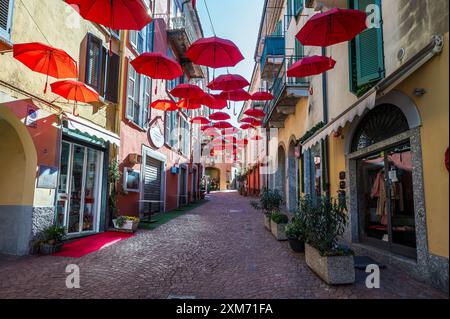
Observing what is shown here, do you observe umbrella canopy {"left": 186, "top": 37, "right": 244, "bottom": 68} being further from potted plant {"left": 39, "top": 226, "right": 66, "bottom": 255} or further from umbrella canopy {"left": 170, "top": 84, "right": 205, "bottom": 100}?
potted plant {"left": 39, "top": 226, "right": 66, "bottom": 255}

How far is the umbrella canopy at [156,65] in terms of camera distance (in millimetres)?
7383

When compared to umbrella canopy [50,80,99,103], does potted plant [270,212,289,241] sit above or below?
below

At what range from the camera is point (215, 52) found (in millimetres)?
6973

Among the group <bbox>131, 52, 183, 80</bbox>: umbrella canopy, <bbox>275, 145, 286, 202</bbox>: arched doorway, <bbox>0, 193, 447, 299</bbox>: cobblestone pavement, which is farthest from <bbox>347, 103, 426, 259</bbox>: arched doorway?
<bbox>275, 145, 286, 202</bbox>: arched doorway

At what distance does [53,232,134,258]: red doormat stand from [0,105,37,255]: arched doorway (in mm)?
824

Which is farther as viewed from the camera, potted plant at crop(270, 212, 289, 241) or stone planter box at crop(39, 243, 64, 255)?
potted plant at crop(270, 212, 289, 241)

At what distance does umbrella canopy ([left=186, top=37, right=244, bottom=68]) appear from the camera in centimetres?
685

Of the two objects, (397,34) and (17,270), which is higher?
(397,34)

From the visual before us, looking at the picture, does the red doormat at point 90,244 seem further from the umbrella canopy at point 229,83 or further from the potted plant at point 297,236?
the umbrella canopy at point 229,83

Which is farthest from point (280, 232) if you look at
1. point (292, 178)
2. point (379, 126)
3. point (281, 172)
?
point (281, 172)

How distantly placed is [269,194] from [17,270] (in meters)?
7.01

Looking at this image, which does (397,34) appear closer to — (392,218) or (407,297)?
(392,218)

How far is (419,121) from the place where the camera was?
452cm
